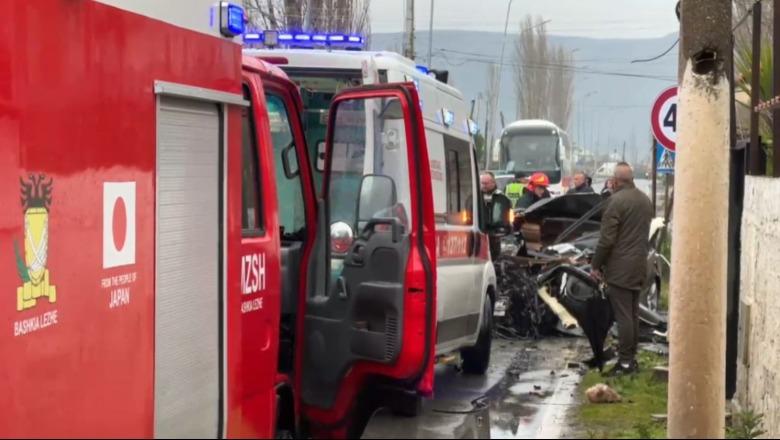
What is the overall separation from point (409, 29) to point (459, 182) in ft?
67.7

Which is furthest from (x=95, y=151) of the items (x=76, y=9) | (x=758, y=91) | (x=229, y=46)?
(x=758, y=91)

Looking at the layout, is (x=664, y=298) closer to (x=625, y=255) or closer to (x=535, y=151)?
(x=625, y=255)

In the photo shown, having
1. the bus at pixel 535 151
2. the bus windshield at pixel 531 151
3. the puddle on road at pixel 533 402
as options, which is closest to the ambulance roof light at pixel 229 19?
the puddle on road at pixel 533 402

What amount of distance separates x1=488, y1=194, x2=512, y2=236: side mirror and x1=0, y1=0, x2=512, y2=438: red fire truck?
387 cm

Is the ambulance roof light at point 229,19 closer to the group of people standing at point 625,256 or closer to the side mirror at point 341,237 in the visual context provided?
the side mirror at point 341,237

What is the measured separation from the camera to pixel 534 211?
1349 cm

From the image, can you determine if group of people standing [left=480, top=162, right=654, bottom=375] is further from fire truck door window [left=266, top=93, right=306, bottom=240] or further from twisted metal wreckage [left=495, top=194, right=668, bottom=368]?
fire truck door window [left=266, top=93, right=306, bottom=240]

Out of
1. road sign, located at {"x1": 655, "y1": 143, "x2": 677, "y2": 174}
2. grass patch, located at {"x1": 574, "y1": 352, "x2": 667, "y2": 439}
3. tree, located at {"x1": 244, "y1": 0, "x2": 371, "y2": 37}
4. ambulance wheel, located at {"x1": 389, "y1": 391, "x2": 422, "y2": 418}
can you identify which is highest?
tree, located at {"x1": 244, "y1": 0, "x2": 371, "y2": 37}

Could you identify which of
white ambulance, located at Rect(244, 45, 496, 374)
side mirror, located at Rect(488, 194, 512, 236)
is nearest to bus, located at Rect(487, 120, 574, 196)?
side mirror, located at Rect(488, 194, 512, 236)

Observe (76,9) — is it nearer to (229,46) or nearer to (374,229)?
(229,46)

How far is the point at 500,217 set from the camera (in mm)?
9812

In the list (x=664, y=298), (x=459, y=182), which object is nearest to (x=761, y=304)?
(x=459, y=182)

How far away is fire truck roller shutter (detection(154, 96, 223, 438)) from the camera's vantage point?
3961mm

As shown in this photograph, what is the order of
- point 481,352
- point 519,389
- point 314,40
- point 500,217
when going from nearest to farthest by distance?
point 314,40 → point 519,389 → point 481,352 → point 500,217
